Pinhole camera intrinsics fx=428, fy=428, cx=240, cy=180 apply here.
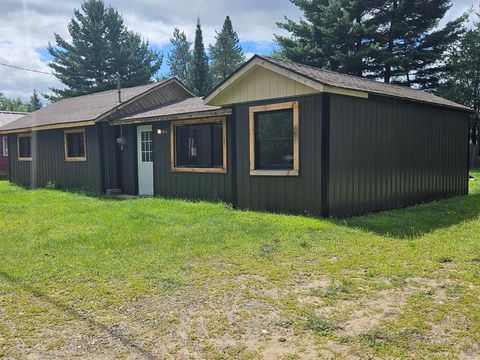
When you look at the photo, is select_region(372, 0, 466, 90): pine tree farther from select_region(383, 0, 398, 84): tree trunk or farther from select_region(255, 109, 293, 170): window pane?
select_region(255, 109, 293, 170): window pane

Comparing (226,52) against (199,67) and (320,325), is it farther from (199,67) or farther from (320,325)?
(320,325)

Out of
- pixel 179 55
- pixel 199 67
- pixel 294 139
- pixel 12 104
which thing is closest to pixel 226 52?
pixel 179 55

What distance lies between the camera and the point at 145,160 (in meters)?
12.1

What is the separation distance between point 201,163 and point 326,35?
16.3 metres

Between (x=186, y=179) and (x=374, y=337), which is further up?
(x=186, y=179)

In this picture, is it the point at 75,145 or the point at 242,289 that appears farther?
the point at 75,145

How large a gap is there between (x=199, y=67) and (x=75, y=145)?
2022 cm

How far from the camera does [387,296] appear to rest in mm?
3775

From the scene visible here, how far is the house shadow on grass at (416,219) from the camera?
21.3 feet

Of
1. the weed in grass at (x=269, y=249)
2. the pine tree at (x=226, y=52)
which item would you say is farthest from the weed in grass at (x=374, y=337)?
the pine tree at (x=226, y=52)

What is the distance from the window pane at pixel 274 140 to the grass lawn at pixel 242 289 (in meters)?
1.40

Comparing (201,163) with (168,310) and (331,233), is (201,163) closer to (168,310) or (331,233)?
(331,233)

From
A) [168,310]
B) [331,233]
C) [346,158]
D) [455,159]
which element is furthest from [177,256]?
[455,159]

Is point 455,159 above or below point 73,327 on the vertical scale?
above
